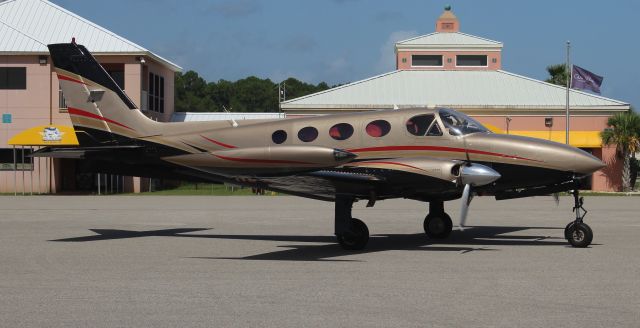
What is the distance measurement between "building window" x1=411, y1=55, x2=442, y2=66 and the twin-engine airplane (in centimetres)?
4869

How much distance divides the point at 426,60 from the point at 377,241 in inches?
1961

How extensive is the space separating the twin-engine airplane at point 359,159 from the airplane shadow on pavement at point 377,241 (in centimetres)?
68

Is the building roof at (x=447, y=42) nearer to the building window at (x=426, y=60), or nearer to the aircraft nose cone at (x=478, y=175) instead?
the building window at (x=426, y=60)

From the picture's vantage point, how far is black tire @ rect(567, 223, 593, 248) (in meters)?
16.8

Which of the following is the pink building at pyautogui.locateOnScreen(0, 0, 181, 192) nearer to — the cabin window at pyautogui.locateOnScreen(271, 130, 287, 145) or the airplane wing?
the cabin window at pyautogui.locateOnScreen(271, 130, 287, 145)

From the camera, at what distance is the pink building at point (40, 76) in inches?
2013

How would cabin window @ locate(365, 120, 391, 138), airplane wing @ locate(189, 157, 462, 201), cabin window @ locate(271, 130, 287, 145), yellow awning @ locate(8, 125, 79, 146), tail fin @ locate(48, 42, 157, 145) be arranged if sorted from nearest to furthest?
airplane wing @ locate(189, 157, 462, 201) < cabin window @ locate(365, 120, 391, 138) < cabin window @ locate(271, 130, 287, 145) < tail fin @ locate(48, 42, 157, 145) < yellow awning @ locate(8, 125, 79, 146)

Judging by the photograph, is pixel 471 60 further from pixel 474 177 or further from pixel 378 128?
pixel 474 177

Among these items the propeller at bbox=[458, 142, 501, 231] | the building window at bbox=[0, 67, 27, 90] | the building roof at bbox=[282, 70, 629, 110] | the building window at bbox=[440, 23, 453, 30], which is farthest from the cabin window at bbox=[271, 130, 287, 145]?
the building window at bbox=[440, 23, 453, 30]

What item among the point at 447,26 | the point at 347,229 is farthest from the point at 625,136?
the point at 347,229

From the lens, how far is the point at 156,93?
58.7m

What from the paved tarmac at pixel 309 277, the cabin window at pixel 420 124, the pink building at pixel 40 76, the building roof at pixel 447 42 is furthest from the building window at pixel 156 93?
the cabin window at pixel 420 124

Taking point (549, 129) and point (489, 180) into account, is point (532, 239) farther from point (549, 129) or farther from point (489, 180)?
point (549, 129)

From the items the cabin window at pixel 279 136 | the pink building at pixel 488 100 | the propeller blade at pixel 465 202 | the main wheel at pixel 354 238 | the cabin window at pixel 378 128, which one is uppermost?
the pink building at pixel 488 100
